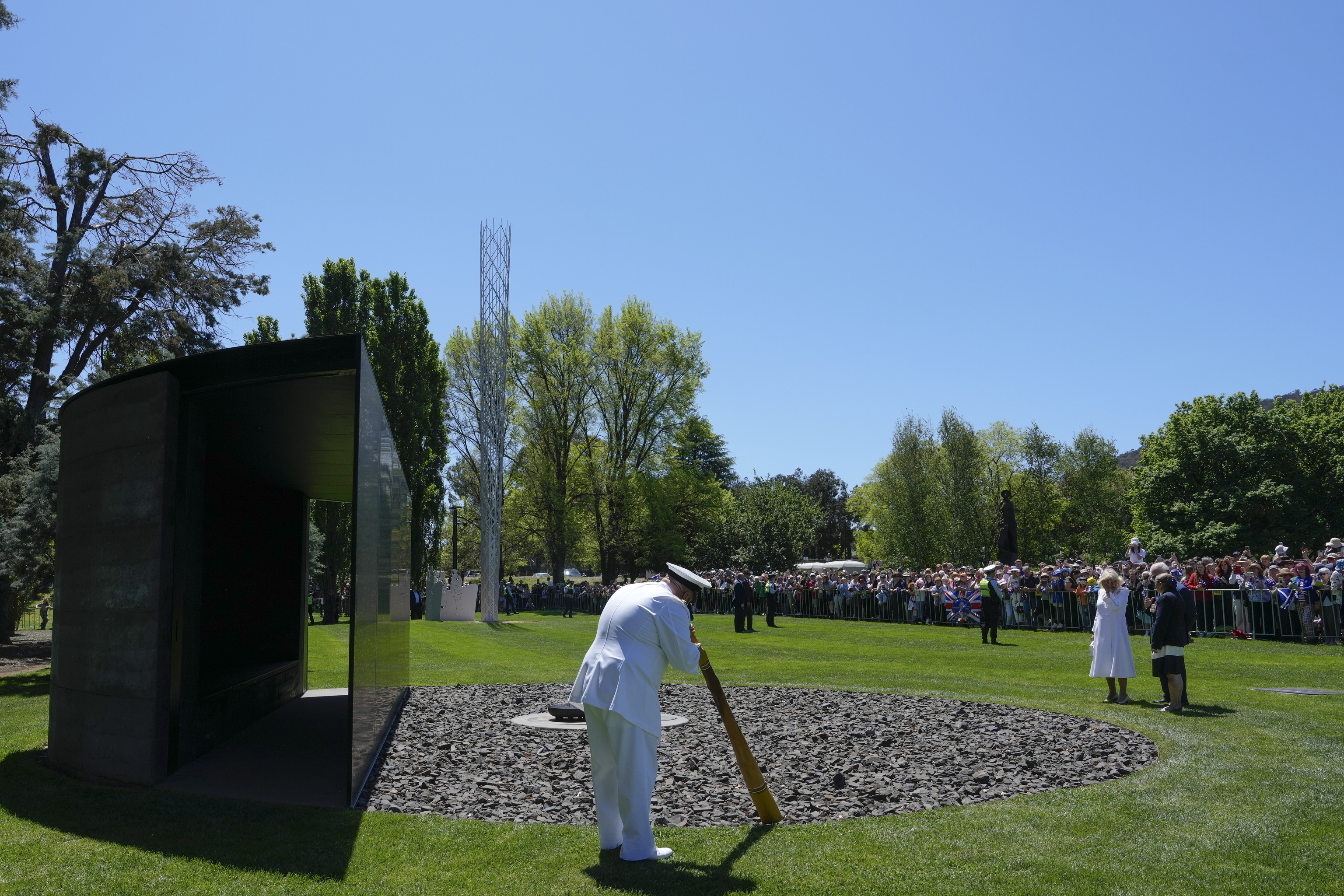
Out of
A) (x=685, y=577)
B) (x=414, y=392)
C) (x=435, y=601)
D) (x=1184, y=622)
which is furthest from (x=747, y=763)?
(x=414, y=392)

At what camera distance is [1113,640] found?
12.7m

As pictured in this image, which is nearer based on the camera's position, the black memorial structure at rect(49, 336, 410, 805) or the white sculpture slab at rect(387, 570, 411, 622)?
the black memorial structure at rect(49, 336, 410, 805)

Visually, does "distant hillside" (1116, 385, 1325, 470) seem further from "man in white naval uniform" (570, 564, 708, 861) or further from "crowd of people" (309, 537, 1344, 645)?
"man in white naval uniform" (570, 564, 708, 861)

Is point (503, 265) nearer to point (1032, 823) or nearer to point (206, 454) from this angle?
point (206, 454)

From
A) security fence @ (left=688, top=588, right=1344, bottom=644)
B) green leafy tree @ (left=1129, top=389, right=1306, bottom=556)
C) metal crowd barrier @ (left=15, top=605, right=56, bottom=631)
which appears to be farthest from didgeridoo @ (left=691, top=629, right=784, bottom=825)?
green leafy tree @ (left=1129, top=389, right=1306, bottom=556)

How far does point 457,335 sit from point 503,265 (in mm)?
13192

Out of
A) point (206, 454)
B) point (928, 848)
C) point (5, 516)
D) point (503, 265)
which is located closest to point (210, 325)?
point (5, 516)

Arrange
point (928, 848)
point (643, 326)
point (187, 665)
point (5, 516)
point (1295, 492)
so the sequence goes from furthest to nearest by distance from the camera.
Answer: point (643, 326), point (1295, 492), point (5, 516), point (187, 665), point (928, 848)

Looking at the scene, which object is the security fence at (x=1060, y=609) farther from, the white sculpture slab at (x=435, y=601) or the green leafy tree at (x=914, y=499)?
the green leafy tree at (x=914, y=499)


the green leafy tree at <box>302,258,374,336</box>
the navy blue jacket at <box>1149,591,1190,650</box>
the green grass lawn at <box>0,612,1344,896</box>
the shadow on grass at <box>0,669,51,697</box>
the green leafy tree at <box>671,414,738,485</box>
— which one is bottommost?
the shadow on grass at <box>0,669,51,697</box>

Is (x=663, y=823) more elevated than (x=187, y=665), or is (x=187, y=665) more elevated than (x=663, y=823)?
(x=187, y=665)

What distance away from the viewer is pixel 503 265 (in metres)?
39.2

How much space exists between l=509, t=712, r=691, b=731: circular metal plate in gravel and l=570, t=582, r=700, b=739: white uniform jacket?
544 cm

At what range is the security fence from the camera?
2017 cm
